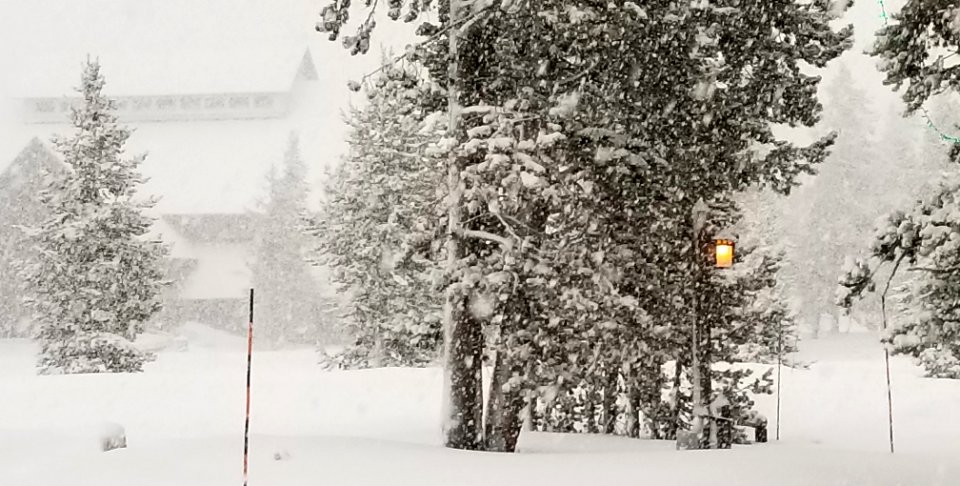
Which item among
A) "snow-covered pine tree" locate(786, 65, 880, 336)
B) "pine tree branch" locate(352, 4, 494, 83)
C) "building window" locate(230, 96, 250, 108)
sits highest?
"building window" locate(230, 96, 250, 108)

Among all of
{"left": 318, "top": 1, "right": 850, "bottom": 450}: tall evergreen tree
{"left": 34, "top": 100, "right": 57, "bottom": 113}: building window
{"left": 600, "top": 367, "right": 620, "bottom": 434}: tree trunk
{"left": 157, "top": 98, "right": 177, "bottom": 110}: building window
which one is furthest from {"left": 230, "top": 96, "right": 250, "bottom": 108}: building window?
{"left": 318, "top": 1, "right": 850, "bottom": 450}: tall evergreen tree

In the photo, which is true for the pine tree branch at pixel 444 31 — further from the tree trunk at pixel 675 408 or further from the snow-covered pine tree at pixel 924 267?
the tree trunk at pixel 675 408

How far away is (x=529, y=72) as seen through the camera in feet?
46.8

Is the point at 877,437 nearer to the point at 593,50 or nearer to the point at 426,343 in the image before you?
the point at 426,343

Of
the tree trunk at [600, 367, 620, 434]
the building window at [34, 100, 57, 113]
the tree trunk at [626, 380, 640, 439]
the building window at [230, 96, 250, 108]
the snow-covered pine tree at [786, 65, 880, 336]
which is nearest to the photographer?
the tree trunk at [626, 380, 640, 439]

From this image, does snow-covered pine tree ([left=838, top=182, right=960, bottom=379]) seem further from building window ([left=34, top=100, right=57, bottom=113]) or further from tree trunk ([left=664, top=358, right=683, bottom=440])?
building window ([left=34, top=100, right=57, bottom=113])

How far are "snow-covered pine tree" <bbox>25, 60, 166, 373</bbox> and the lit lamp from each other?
2318 centimetres

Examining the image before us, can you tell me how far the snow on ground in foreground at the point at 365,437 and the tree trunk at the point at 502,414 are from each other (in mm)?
792

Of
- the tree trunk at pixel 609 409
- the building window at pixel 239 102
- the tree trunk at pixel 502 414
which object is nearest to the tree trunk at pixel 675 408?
the tree trunk at pixel 609 409

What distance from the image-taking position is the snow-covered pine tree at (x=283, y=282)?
5975 centimetres

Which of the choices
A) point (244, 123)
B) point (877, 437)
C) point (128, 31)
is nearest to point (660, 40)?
point (877, 437)

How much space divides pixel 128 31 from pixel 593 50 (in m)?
98.0

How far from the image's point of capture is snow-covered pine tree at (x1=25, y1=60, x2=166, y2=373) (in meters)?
34.0

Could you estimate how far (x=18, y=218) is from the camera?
191ft
